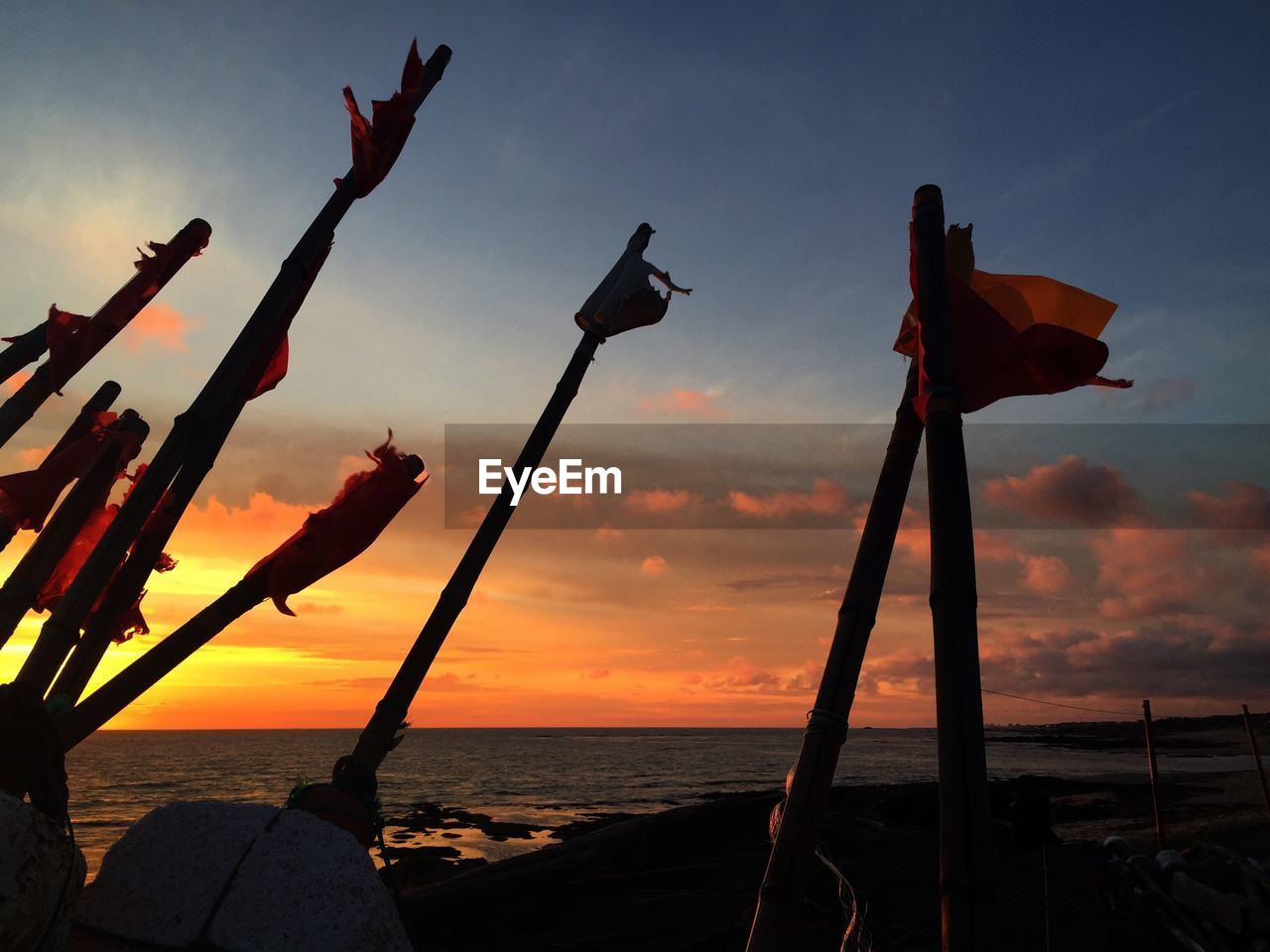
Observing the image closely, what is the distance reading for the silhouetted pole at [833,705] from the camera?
Answer: 3.67 metres

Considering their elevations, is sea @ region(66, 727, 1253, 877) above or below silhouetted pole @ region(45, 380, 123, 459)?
below

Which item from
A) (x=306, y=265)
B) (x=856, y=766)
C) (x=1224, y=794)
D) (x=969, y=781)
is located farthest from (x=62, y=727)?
(x=856, y=766)

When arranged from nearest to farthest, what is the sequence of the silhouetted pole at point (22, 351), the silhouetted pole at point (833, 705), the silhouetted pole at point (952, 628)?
1. the silhouetted pole at point (952, 628)
2. the silhouetted pole at point (833, 705)
3. the silhouetted pole at point (22, 351)

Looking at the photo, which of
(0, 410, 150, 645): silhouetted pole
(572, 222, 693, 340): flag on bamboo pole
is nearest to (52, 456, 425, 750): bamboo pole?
(0, 410, 150, 645): silhouetted pole

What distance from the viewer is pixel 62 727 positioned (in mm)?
5316

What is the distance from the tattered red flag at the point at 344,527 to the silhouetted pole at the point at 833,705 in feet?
11.6

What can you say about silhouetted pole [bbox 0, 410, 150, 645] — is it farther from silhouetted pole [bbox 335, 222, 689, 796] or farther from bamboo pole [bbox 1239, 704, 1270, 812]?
bamboo pole [bbox 1239, 704, 1270, 812]

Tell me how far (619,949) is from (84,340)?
7.35 metres

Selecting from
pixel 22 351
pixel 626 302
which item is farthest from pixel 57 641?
pixel 626 302

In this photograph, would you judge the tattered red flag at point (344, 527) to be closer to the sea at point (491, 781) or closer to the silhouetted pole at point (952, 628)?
the silhouetted pole at point (952, 628)

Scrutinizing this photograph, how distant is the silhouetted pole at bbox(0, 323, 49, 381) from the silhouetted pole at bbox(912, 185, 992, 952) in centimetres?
827

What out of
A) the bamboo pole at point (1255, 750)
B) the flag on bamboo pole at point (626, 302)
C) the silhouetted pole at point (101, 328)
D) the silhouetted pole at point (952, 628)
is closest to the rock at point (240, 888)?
the silhouetted pole at point (952, 628)

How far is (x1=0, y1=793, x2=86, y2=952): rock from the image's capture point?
252cm

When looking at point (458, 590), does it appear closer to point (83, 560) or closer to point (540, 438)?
point (540, 438)
